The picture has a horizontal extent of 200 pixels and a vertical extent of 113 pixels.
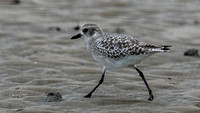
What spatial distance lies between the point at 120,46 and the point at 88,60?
3112mm

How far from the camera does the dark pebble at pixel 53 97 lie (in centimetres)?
843

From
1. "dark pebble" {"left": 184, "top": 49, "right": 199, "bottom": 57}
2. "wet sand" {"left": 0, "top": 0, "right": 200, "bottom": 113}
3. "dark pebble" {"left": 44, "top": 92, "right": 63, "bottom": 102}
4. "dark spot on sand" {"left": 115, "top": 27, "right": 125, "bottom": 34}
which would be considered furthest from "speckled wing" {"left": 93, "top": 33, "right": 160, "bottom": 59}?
"dark spot on sand" {"left": 115, "top": 27, "right": 125, "bottom": 34}

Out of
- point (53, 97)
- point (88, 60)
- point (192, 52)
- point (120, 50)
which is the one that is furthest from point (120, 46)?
point (192, 52)

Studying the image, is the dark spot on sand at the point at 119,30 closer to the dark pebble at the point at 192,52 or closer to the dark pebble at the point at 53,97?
the dark pebble at the point at 192,52

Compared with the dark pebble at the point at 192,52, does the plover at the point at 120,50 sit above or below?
above

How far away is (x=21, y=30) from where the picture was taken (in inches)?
556

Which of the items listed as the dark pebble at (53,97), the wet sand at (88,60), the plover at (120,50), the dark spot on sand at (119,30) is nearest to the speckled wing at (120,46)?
the plover at (120,50)

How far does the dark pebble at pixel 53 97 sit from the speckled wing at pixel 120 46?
0.94 metres

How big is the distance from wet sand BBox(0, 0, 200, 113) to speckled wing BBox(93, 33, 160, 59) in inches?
27.9

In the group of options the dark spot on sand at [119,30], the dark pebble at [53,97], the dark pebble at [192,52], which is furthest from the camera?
the dark spot on sand at [119,30]

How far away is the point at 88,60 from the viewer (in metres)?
11.7

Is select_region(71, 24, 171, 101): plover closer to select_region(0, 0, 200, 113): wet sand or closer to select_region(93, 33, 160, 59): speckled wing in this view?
select_region(93, 33, 160, 59): speckled wing

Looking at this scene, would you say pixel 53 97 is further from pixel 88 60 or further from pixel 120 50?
pixel 88 60

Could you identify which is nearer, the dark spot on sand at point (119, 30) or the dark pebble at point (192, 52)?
the dark pebble at point (192, 52)
